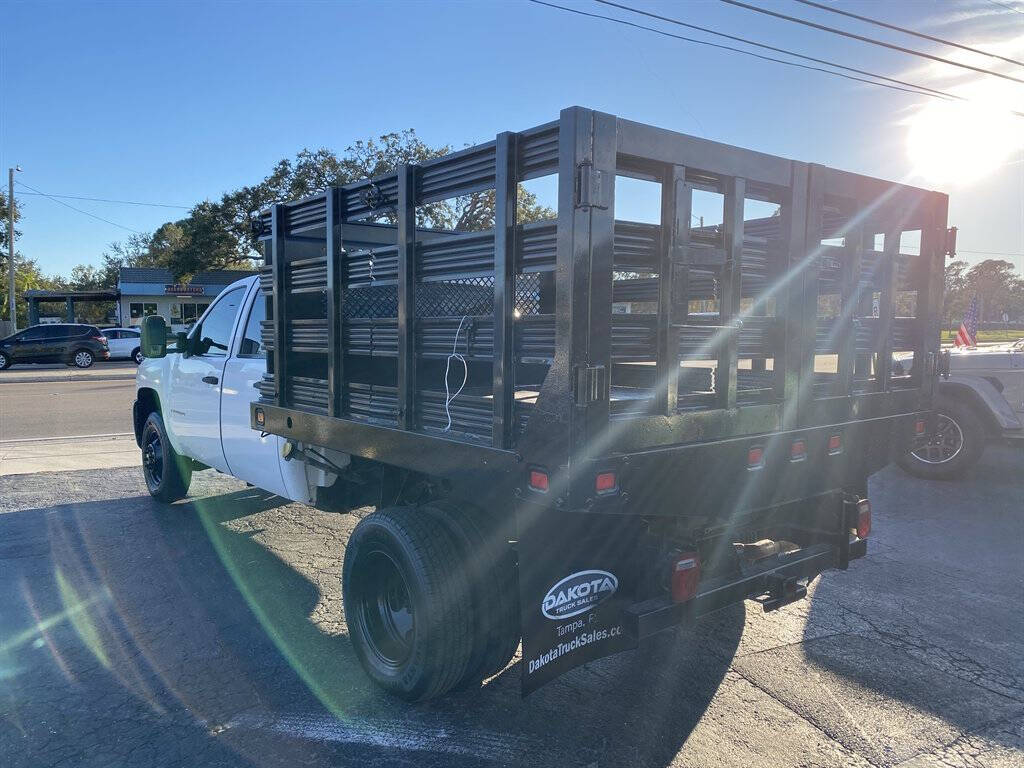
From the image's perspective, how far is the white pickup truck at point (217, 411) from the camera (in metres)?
4.86

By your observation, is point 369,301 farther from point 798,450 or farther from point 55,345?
point 55,345

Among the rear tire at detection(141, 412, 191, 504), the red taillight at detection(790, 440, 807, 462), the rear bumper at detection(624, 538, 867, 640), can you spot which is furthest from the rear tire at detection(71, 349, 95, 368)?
the red taillight at detection(790, 440, 807, 462)

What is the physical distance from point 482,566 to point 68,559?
12.5 feet

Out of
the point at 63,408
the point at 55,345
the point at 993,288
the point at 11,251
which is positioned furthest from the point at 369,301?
the point at 993,288

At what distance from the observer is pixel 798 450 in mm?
3295

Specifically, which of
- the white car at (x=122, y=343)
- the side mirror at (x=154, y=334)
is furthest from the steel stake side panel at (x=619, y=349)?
the white car at (x=122, y=343)

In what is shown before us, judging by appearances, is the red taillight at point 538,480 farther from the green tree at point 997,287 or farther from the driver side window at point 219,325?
the green tree at point 997,287

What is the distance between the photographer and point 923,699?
3355 mm

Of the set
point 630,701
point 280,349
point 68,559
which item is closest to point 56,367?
point 68,559

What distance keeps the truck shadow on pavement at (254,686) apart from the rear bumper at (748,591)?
491mm

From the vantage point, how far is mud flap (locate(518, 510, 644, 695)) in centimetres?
272

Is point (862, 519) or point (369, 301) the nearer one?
point (862, 519)

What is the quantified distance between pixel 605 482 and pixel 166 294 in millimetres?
47280

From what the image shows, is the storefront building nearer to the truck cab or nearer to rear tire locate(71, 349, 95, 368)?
rear tire locate(71, 349, 95, 368)
